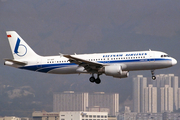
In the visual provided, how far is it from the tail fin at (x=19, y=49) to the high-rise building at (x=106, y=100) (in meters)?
99.4

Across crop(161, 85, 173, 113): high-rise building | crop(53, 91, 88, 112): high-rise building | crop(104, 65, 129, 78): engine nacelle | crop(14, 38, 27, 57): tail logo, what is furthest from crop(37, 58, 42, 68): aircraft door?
crop(161, 85, 173, 113): high-rise building

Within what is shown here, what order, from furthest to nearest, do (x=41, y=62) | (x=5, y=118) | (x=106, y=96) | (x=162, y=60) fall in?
(x=106, y=96), (x=5, y=118), (x=41, y=62), (x=162, y=60)

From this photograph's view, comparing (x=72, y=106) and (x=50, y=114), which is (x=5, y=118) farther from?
(x=72, y=106)

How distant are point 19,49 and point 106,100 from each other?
354ft

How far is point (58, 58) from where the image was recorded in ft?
185

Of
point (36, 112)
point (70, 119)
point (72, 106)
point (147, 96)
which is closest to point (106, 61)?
point (70, 119)

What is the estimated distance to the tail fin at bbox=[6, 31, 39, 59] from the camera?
2329 inches

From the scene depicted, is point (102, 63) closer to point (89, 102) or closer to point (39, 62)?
point (39, 62)

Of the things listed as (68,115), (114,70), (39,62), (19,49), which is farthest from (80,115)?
(114,70)

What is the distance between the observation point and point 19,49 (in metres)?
60.1

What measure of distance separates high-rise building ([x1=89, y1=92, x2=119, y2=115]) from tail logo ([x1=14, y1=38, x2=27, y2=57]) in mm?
99503

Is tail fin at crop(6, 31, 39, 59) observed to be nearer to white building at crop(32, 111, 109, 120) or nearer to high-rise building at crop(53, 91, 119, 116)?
white building at crop(32, 111, 109, 120)

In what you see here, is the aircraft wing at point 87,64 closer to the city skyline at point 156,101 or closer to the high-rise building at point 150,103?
the high-rise building at point 150,103

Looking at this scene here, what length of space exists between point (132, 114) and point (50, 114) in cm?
5364
